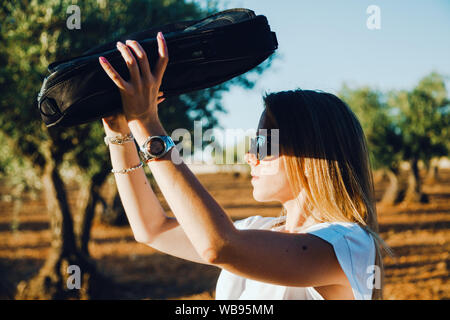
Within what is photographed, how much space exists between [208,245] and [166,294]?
9.01 m

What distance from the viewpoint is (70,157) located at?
8500 millimetres

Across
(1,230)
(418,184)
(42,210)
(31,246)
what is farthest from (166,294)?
(418,184)

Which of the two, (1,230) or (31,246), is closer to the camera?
(31,246)

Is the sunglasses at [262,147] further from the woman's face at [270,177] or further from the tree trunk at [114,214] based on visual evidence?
the tree trunk at [114,214]

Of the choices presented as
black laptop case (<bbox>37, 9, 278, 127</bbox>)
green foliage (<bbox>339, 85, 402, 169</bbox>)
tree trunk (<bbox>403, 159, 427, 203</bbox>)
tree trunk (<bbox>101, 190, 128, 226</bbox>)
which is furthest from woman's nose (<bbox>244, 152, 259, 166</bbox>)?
tree trunk (<bbox>403, 159, 427, 203</bbox>)

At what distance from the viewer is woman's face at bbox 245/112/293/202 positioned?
1721mm

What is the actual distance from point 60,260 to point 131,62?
26.6ft

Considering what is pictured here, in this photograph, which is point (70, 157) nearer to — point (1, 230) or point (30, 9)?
point (30, 9)

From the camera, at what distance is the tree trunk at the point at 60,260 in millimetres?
7930

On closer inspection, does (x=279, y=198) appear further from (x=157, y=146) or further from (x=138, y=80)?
(x=138, y=80)

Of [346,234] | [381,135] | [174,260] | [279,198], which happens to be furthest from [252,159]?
[381,135]

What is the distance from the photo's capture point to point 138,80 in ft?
3.91

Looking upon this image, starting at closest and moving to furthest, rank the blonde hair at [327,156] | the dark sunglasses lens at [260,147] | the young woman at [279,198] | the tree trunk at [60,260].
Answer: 1. the young woman at [279,198]
2. the blonde hair at [327,156]
3. the dark sunglasses lens at [260,147]
4. the tree trunk at [60,260]

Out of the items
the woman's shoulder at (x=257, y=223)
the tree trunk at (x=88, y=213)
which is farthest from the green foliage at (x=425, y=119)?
the woman's shoulder at (x=257, y=223)
